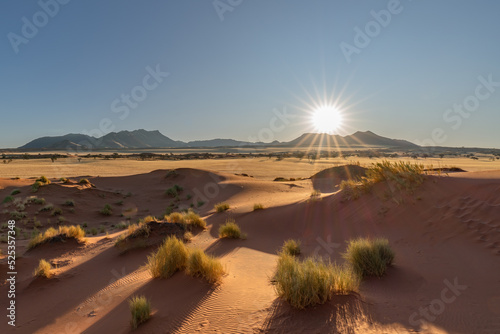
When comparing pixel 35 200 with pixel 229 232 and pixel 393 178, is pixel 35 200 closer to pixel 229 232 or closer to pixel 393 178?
pixel 229 232

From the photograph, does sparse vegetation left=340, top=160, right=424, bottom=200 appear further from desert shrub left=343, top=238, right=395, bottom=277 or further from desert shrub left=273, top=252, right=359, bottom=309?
desert shrub left=273, top=252, right=359, bottom=309

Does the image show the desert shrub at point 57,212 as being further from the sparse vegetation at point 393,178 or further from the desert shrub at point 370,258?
the desert shrub at point 370,258

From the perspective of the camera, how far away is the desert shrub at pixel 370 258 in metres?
5.36

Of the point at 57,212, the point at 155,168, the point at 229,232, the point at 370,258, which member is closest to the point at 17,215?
the point at 57,212

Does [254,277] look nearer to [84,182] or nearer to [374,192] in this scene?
[374,192]

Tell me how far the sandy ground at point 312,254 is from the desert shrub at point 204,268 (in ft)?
0.57

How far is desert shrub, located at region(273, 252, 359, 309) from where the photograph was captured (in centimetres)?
356

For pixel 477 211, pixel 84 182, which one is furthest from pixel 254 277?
pixel 84 182

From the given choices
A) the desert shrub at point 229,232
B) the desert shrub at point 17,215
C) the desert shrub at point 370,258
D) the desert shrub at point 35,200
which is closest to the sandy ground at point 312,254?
the desert shrub at point 370,258

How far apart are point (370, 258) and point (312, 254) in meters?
2.53

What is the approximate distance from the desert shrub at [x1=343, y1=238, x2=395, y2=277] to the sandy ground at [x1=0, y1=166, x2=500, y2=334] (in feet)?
0.75

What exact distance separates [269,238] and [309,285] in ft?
22.5

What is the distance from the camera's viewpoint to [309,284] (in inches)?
141

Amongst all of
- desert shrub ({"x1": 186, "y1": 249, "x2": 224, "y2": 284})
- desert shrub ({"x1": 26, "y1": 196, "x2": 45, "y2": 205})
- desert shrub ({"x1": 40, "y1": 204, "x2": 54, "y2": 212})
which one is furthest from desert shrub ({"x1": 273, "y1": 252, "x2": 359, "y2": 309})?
desert shrub ({"x1": 26, "y1": 196, "x2": 45, "y2": 205})
